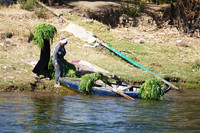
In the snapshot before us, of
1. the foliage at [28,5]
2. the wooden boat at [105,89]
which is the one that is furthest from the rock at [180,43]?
the wooden boat at [105,89]

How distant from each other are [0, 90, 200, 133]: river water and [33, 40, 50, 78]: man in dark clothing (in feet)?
4.58

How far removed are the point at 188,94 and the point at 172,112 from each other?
382 centimetres

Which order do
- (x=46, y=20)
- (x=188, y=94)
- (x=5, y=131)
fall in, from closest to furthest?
(x=5, y=131), (x=188, y=94), (x=46, y=20)

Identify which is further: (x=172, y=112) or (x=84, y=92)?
(x=84, y=92)

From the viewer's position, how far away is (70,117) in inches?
380

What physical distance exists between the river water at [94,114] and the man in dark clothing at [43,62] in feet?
4.58

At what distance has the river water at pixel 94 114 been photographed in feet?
28.3

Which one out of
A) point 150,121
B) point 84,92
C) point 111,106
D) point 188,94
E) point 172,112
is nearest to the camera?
point 150,121

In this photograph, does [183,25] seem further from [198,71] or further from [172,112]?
[172,112]

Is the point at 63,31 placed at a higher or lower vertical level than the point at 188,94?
higher

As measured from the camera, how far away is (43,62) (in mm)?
14016

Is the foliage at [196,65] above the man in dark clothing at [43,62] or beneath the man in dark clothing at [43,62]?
beneath

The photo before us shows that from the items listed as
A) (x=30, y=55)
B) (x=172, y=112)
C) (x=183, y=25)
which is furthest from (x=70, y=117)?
(x=183, y=25)

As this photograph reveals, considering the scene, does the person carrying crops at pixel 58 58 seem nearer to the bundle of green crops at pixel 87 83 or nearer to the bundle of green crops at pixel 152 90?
the bundle of green crops at pixel 87 83
